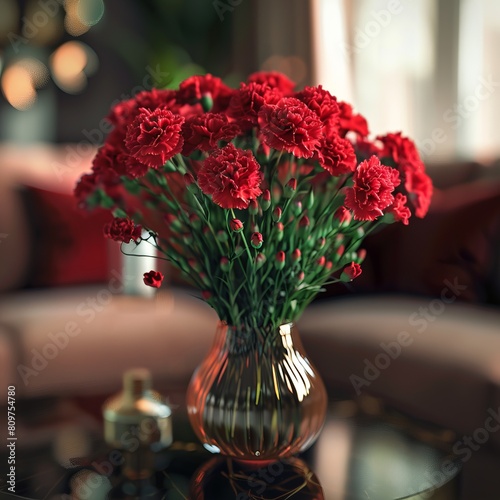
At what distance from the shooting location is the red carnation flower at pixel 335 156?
33.4 inches

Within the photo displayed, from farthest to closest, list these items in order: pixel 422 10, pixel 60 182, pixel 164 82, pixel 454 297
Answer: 1. pixel 164 82
2. pixel 422 10
3. pixel 60 182
4. pixel 454 297

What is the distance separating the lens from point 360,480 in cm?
95

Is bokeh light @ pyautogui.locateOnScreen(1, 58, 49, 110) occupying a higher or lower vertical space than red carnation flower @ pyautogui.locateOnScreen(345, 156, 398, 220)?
higher

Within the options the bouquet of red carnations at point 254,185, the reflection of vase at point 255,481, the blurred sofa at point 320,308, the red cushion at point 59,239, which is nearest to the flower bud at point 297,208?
the bouquet of red carnations at point 254,185

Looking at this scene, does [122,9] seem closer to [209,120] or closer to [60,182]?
[60,182]

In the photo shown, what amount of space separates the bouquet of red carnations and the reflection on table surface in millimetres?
216

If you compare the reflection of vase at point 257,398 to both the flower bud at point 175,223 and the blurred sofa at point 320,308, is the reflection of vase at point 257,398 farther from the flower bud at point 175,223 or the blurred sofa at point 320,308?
the blurred sofa at point 320,308

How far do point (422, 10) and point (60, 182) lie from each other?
1688 mm

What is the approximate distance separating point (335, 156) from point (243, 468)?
445 millimetres

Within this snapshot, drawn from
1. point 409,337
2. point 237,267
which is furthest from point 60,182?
point 237,267

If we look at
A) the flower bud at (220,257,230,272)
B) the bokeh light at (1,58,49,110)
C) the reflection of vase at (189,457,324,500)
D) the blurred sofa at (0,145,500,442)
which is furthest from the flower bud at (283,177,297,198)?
the bokeh light at (1,58,49,110)

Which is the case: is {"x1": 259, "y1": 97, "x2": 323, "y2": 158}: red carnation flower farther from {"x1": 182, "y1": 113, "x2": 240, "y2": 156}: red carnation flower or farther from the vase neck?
the vase neck

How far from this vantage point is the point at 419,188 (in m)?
0.97

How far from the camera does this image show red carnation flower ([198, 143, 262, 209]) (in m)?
0.78
